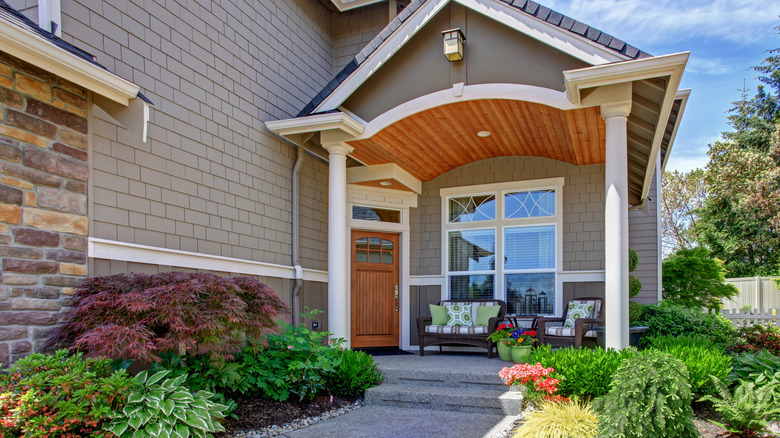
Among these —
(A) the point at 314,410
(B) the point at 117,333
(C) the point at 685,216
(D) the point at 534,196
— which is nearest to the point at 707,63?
(C) the point at 685,216

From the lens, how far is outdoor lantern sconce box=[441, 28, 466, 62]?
573 centimetres

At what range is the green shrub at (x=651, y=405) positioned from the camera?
11.0 feet

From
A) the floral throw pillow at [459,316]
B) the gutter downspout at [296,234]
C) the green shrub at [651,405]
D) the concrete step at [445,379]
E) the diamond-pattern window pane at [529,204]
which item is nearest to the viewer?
the green shrub at [651,405]

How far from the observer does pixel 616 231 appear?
514 cm

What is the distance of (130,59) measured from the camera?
4844 millimetres

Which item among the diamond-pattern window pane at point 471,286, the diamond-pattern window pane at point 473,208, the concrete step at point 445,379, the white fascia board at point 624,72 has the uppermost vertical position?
the white fascia board at point 624,72

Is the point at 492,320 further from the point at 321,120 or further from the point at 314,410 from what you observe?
the point at 321,120

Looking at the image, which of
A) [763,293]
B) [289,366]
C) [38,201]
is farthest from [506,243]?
[763,293]

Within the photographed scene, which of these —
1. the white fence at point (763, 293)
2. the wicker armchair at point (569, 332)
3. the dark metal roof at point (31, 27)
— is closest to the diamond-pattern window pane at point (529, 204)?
the wicker armchair at point (569, 332)

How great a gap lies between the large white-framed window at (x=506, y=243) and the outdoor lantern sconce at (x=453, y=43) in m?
2.78

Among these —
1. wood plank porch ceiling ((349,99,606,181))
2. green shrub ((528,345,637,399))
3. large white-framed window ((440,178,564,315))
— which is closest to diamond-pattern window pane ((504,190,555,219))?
large white-framed window ((440,178,564,315))

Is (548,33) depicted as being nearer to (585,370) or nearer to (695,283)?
(585,370)

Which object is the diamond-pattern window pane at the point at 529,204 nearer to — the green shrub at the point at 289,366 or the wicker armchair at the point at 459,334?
the wicker armchair at the point at 459,334

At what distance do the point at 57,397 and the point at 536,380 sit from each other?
11.2 feet
